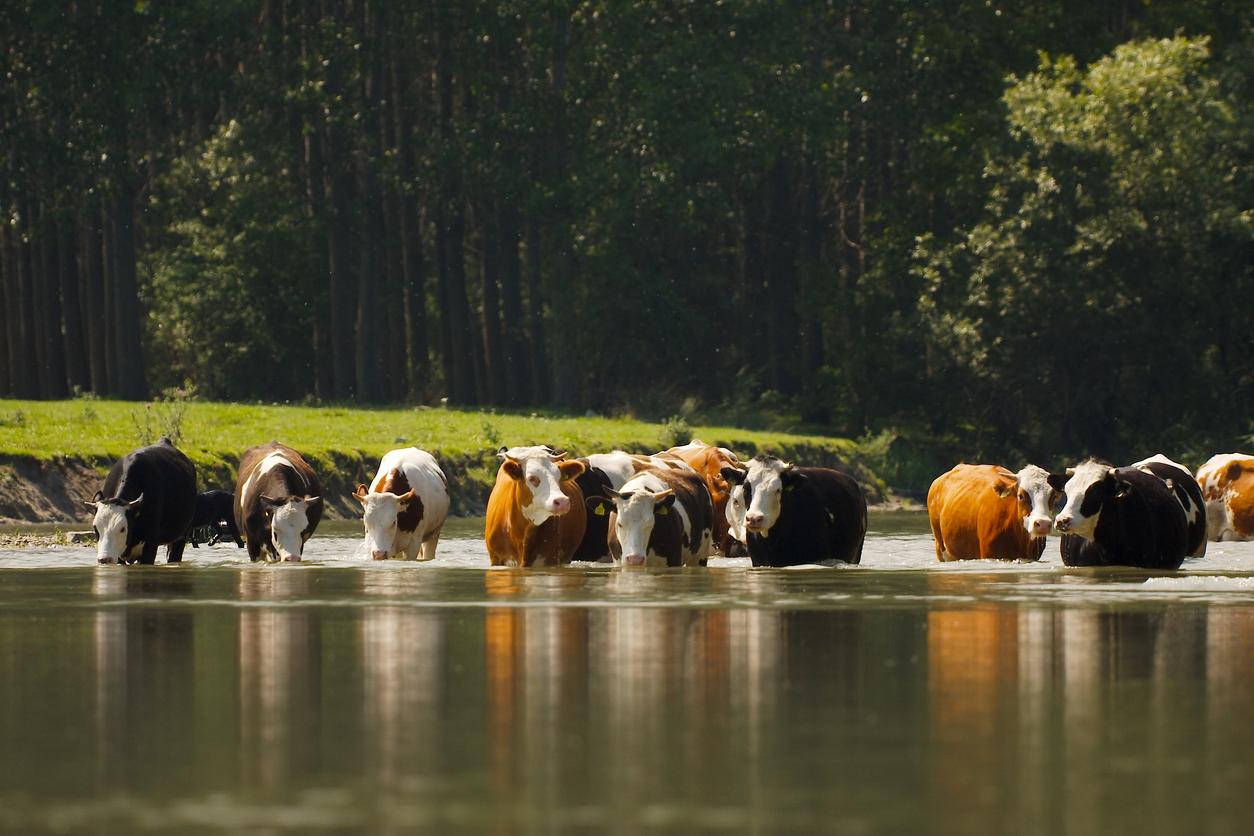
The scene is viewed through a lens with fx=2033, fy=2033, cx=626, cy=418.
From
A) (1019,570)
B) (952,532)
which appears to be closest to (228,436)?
(952,532)

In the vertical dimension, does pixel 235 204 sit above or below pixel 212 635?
above

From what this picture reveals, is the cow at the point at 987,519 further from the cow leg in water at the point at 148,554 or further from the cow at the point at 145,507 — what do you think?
the cow leg in water at the point at 148,554

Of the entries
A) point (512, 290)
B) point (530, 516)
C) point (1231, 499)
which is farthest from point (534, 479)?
point (512, 290)

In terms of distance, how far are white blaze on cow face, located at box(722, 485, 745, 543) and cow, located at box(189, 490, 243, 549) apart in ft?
21.6

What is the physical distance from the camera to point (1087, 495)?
806 inches

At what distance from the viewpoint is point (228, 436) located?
37312mm

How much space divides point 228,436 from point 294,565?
15.9 metres

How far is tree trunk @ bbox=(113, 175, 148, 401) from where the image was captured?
56.2 metres

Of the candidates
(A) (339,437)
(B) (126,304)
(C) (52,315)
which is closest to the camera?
(A) (339,437)

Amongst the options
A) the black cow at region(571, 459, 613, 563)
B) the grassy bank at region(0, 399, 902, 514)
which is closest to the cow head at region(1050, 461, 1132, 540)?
the black cow at region(571, 459, 613, 563)

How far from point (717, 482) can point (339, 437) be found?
14657mm

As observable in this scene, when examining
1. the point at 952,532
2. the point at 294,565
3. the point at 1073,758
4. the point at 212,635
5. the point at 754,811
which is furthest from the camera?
the point at 952,532

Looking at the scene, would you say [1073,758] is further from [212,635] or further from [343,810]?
[212,635]

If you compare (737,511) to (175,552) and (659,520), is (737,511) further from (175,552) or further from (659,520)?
(175,552)
